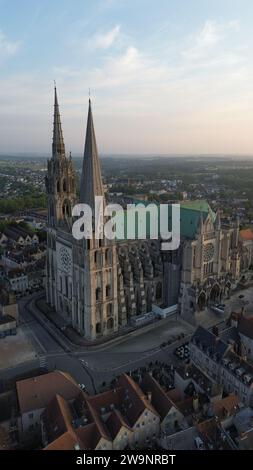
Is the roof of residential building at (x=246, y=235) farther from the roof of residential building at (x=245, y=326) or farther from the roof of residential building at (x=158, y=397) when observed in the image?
the roof of residential building at (x=158, y=397)

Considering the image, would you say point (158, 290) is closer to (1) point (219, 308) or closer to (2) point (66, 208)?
(1) point (219, 308)

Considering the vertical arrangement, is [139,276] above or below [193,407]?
above

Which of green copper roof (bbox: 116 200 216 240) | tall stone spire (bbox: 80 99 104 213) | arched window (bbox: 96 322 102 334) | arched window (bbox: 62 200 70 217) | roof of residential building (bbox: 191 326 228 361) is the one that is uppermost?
tall stone spire (bbox: 80 99 104 213)

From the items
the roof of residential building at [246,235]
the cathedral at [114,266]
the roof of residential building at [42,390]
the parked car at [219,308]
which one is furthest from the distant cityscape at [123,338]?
the roof of residential building at [246,235]

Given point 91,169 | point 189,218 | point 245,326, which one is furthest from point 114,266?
point 245,326

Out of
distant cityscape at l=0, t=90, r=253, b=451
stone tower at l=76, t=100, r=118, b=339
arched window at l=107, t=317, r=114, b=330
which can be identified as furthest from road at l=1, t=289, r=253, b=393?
stone tower at l=76, t=100, r=118, b=339

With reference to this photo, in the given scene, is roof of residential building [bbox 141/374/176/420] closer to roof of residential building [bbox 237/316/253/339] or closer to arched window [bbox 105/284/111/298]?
roof of residential building [bbox 237/316/253/339]
